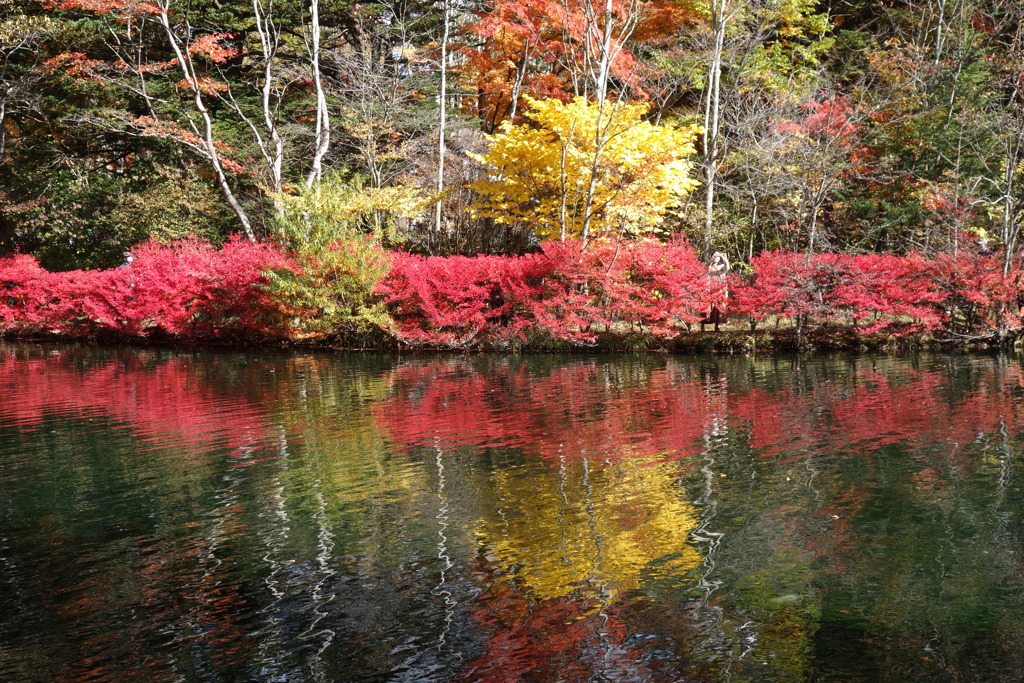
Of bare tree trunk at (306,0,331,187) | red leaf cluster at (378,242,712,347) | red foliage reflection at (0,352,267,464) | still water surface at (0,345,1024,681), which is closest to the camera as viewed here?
still water surface at (0,345,1024,681)

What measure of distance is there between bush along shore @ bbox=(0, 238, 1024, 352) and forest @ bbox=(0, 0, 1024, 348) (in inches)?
2.7

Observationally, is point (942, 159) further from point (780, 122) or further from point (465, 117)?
point (465, 117)

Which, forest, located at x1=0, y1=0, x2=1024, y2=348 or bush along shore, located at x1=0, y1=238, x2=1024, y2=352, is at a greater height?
forest, located at x1=0, y1=0, x2=1024, y2=348

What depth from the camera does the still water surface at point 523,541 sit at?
4133mm

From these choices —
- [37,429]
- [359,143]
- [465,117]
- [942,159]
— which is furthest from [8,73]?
[942,159]

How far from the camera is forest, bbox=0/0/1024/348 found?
1788 centimetres

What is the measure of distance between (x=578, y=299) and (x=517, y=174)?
4381 millimetres

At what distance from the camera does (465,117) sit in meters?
27.3

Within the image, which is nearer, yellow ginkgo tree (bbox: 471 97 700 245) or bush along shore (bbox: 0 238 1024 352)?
bush along shore (bbox: 0 238 1024 352)

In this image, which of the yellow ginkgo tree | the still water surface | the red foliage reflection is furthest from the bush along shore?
the still water surface

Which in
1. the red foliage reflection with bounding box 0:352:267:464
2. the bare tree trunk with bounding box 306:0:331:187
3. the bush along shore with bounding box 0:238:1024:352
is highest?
the bare tree trunk with bounding box 306:0:331:187

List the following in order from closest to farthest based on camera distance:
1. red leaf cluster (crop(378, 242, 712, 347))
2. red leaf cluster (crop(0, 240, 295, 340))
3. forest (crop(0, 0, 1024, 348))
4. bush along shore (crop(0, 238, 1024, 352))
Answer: bush along shore (crop(0, 238, 1024, 352))
red leaf cluster (crop(378, 242, 712, 347))
forest (crop(0, 0, 1024, 348))
red leaf cluster (crop(0, 240, 295, 340))

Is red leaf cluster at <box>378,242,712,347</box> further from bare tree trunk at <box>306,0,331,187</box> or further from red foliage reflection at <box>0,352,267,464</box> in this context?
bare tree trunk at <box>306,0,331,187</box>

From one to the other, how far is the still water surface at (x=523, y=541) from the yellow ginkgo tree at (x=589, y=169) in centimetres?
918
